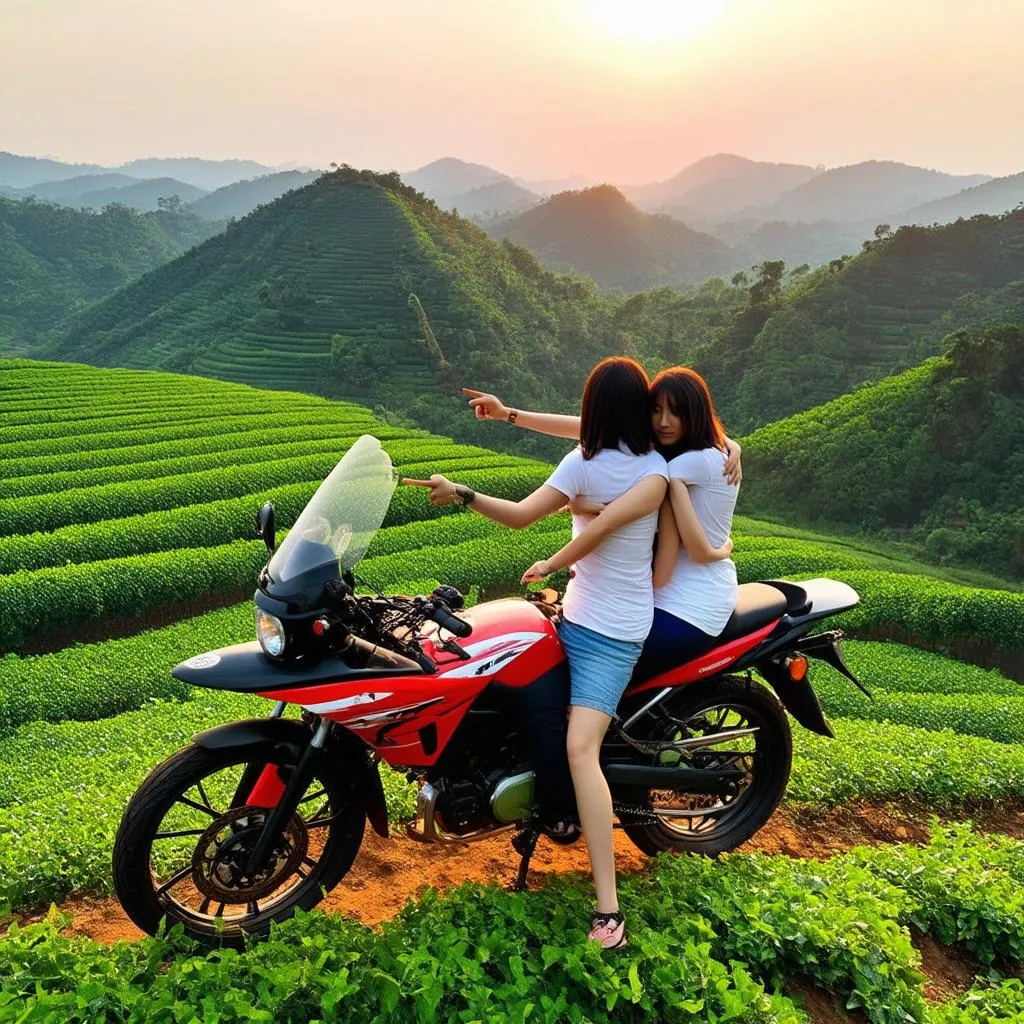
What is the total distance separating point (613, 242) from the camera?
13312 centimetres

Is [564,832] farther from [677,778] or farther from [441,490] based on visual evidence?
[441,490]

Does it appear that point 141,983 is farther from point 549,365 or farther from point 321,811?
point 549,365

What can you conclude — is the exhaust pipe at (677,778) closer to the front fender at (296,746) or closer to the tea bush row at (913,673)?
the front fender at (296,746)

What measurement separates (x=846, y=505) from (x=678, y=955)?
31.4 metres

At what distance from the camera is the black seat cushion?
349 centimetres

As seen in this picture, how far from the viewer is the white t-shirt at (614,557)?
295 cm

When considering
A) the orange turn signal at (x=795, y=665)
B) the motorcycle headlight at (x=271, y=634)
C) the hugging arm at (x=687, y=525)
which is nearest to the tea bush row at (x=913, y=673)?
the orange turn signal at (x=795, y=665)

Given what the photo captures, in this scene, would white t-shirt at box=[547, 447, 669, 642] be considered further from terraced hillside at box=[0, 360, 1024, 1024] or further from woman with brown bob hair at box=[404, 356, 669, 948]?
terraced hillside at box=[0, 360, 1024, 1024]

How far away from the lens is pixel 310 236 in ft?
209

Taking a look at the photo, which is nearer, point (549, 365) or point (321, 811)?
point (321, 811)

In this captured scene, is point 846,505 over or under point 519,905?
under

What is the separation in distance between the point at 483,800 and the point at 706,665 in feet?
3.84

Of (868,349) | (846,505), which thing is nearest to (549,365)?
(868,349)

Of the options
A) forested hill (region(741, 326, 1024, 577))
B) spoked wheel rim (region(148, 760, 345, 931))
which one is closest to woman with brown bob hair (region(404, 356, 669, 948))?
spoked wheel rim (region(148, 760, 345, 931))
